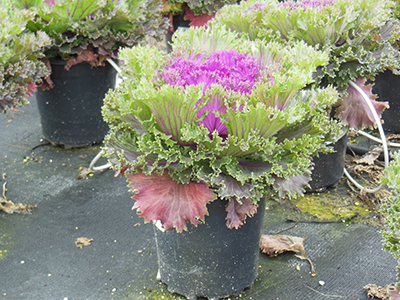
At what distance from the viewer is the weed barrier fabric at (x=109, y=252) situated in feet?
8.27

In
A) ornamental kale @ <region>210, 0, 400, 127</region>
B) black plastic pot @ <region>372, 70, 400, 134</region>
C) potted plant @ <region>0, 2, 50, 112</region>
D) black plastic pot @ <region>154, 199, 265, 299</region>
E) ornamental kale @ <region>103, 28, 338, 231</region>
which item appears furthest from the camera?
black plastic pot @ <region>372, 70, 400, 134</region>

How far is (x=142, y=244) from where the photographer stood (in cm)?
293

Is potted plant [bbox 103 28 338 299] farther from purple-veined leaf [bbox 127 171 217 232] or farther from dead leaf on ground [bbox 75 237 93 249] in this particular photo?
dead leaf on ground [bbox 75 237 93 249]

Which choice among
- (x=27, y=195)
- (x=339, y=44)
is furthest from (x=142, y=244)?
(x=339, y=44)

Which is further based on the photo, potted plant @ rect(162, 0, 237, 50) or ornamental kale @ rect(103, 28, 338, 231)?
potted plant @ rect(162, 0, 237, 50)

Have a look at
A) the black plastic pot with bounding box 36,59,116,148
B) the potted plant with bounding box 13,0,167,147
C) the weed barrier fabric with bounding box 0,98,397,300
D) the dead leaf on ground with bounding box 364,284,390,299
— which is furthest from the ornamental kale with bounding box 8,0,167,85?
the dead leaf on ground with bounding box 364,284,390,299

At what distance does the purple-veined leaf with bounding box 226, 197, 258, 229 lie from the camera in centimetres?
198

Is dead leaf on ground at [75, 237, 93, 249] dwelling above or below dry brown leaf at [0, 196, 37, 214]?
below

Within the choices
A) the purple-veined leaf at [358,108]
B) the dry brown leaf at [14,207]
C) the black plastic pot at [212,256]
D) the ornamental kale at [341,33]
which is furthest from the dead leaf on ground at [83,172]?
the purple-veined leaf at [358,108]

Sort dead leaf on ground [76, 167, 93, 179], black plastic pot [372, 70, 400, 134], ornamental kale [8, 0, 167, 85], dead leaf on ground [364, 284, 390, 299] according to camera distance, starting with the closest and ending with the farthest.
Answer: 1. dead leaf on ground [364, 284, 390, 299]
2. ornamental kale [8, 0, 167, 85]
3. dead leaf on ground [76, 167, 93, 179]
4. black plastic pot [372, 70, 400, 134]

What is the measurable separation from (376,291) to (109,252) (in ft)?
5.75

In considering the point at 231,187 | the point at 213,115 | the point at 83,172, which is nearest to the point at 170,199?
the point at 231,187

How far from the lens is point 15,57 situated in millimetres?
3012

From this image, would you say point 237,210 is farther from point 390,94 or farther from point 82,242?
point 390,94
